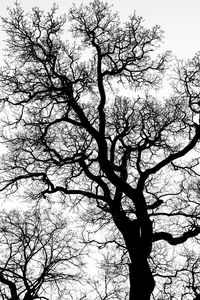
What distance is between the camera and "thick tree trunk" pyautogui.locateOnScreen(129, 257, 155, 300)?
1016cm

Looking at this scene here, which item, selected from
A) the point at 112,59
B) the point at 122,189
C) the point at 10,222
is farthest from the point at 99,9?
the point at 10,222

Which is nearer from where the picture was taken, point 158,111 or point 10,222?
point 158,111

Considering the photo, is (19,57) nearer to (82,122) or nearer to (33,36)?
(33,36)

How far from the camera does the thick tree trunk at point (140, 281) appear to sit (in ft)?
33.3

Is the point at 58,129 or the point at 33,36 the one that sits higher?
the point at 33,36

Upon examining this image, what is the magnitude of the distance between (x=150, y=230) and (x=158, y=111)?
201 inches

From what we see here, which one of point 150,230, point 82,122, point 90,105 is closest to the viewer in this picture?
point 150,230

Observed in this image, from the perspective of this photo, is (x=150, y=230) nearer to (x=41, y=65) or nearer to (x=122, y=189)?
(x=122, y=189)

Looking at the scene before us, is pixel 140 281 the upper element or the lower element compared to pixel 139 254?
lower

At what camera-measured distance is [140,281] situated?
405 inches

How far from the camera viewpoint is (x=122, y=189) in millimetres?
11594

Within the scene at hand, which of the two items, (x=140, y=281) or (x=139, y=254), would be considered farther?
(x=139, y=254)

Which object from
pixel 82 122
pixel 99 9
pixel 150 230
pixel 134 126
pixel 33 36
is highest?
pixel 99 9

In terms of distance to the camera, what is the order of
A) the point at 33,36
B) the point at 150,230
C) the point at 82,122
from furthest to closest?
the point at 33,36, the point at 82,122, the point at 150,230
